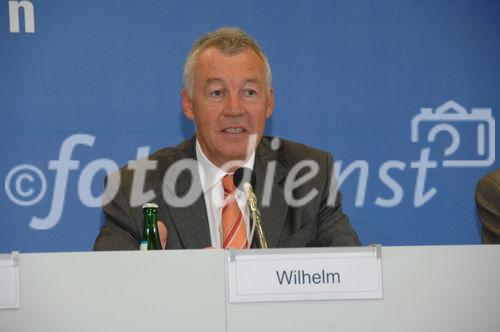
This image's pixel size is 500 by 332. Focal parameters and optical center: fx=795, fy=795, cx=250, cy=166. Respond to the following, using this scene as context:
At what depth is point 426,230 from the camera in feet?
10.9

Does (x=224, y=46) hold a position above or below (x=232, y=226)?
above

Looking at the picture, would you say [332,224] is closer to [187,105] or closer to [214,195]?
[214,195]

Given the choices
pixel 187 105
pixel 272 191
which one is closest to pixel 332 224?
pixel 272 191

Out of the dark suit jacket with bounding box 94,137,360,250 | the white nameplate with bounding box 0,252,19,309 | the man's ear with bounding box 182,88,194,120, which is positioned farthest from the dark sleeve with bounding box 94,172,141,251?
the white nameplate with bounding box 0,252,19,309

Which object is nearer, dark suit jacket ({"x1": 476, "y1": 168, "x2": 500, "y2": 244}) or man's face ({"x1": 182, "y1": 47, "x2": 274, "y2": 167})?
man's face ({"x1": 182, "y1": 47, "x2": 274, "y2": 167})

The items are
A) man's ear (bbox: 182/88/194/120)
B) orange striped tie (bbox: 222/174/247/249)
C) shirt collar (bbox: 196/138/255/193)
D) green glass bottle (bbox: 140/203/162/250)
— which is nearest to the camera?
green glass bottle (bbox: 140/203/162/250)

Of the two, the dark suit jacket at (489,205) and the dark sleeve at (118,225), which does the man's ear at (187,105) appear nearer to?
the dark sleeve at (118,225)

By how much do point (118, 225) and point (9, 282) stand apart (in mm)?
874

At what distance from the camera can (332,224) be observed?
8.70 feet

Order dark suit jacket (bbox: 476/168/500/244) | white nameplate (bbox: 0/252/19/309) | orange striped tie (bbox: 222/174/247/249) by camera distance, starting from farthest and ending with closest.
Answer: dark suit jacket (bbox: 476/168/500/244), orange striped tie (bbox: 222/174/247/249), white nameplate (bbox: 0/252/19/309)

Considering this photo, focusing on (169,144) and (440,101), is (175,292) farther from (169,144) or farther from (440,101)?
(440,101)

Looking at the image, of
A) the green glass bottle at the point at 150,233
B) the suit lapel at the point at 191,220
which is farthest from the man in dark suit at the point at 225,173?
the green glass bottle at the point at 150,233

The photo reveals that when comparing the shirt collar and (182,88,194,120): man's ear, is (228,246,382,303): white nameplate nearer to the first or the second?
the shirt collar

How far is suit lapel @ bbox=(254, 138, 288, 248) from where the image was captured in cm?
259
